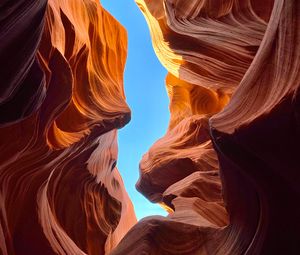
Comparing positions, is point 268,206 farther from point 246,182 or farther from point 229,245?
point 229,245

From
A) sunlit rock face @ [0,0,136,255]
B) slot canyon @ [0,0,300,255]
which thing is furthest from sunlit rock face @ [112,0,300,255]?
sunlit rock face @ [0,0,136,255]

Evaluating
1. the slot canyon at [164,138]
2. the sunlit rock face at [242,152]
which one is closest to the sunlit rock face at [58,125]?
the slot canyon at [164,138]

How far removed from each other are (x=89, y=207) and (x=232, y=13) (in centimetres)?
377

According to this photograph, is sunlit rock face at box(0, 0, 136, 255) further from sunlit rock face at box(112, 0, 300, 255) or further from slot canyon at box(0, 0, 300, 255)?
sunlit rock face at box(112, 0, 300, 255)

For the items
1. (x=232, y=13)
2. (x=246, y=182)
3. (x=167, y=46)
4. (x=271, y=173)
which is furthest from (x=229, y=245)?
(x=167, y=46)

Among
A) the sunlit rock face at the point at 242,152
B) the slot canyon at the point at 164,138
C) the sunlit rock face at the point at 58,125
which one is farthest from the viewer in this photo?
the sunlit rock face at the point at 58,125

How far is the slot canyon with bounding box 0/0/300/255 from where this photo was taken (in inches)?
108

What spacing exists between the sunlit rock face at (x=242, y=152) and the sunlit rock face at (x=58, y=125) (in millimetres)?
1215

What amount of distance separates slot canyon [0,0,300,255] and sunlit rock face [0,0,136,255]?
2 centimetres

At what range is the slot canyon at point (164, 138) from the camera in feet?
9.04

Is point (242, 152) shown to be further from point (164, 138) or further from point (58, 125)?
point (164, 138)

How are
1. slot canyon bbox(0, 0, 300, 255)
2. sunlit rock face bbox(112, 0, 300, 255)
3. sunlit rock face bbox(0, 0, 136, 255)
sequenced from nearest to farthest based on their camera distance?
sunlit rock face bbox(112, 0, 300, 255), slot canyon bbox(0, 0, 300, 255), sunlit rock face bbox(0, 0, 136, 255)

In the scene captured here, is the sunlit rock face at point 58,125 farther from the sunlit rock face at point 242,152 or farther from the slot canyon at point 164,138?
the sunlit rock face at point 242,152

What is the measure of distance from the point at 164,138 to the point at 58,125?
10.8 ft
